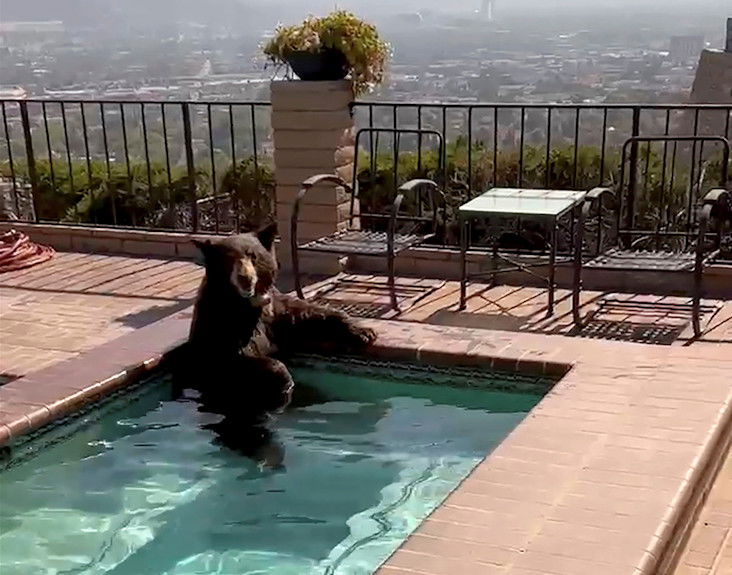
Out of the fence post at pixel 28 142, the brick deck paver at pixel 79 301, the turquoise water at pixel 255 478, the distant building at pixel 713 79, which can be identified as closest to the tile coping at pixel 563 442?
the turquoise water at pixel 255 478

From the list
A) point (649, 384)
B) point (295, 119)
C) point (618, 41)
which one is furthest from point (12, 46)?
point (618, 41)

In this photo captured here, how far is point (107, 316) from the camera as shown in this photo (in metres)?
5.42

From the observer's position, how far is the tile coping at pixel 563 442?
2457 mm

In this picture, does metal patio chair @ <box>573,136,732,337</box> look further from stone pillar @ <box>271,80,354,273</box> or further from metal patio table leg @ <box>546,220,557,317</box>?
stone pillar @ <box>271,80,354,273</box>

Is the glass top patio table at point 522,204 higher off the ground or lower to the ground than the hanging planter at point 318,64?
lower

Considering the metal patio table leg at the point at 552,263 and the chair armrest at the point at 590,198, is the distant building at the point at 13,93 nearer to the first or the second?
the metal patio table leg at the point at 552,263

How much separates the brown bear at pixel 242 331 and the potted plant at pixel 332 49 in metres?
2.03

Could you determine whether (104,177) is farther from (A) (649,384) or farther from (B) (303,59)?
(A) (649,384)

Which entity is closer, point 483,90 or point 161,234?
point 161,234

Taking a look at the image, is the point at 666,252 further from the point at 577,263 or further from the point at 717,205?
the point at 577,263

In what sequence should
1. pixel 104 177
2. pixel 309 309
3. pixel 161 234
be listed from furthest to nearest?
pixel 104 177
pixel 161 234
pixel 309 309

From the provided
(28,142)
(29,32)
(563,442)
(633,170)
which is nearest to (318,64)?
(633,170)

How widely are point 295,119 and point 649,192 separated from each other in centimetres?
313

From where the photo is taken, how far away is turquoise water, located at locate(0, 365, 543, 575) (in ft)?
10.4
